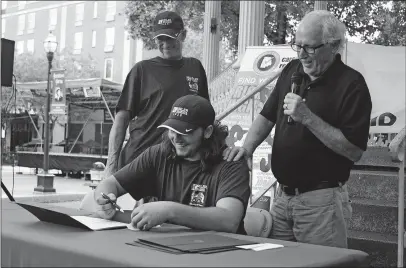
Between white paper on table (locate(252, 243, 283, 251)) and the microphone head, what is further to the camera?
the microphone head

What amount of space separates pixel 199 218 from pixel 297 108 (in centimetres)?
69

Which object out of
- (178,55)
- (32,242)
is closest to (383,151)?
(178,55)

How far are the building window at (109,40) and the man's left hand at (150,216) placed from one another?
45616 mm

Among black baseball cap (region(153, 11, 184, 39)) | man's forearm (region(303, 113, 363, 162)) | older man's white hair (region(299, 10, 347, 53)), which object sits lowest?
man's forearm (region(303, 113, 363, 162))

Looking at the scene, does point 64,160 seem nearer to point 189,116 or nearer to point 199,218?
point 189,116

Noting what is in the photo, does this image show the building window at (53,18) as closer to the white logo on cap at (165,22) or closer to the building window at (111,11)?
the building window at (111,11)

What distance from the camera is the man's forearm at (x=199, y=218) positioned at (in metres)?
2.29

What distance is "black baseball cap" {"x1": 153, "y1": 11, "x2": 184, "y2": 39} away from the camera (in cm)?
359

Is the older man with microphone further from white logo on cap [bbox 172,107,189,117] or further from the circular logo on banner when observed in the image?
the circular logo on banner

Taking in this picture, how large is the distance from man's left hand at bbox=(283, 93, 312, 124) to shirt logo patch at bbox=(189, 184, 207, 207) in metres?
0.55

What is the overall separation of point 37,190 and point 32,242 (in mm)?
12257

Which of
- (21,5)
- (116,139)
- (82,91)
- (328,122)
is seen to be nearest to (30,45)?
(21,5)

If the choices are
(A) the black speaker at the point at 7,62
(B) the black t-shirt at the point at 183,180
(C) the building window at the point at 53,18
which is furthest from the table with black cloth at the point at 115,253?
(C) the building window at the point at 53,18

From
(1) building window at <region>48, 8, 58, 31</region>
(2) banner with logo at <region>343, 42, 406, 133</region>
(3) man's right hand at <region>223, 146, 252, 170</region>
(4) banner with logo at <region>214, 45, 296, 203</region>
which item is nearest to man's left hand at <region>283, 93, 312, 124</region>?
(3) man's right hand at <region>223, 146, 252, 170</region>
